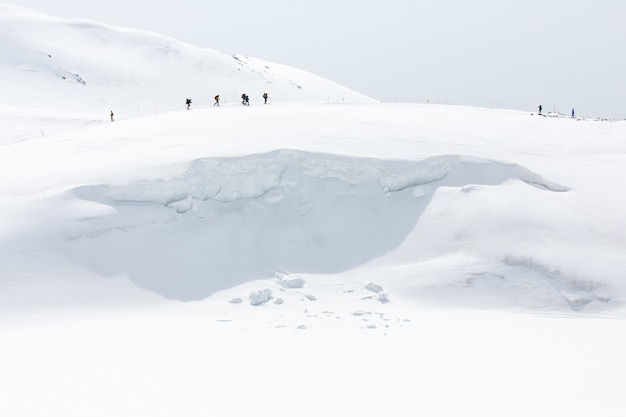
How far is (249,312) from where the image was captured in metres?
15.7

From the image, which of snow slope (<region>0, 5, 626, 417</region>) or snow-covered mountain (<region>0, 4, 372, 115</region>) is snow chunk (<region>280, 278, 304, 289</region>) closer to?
snow slope (<region>0, 5, 626, 417</region>)

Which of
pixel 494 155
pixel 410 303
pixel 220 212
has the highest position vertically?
pixel 494 155

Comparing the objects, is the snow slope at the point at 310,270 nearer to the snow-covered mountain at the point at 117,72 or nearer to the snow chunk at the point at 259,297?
the snow chunk at the point at 259,297

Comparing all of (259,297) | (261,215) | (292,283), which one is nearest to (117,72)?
(261,215)

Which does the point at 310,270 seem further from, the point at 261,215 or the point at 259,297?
the point at 261,215

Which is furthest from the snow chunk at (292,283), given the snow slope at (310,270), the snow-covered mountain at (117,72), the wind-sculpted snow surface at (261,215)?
the snow-covered mountain at (117,72)

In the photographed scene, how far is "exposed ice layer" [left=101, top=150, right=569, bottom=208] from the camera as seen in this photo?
797 inches

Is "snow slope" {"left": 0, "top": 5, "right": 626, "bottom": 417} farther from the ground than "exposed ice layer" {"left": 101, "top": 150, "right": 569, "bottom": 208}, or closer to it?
closer to it

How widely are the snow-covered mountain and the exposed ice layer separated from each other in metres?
47.9

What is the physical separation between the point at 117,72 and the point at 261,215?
207 feet

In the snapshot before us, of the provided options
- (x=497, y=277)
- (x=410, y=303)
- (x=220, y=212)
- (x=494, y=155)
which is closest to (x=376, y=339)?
(x=410, y=303)

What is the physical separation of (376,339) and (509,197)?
8896mm

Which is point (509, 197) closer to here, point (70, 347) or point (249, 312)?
point (249, 312)

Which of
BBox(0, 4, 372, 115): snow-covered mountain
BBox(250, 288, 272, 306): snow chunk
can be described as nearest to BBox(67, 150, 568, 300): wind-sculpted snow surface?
BBox(250, 288, 272, 306): snow chunk
